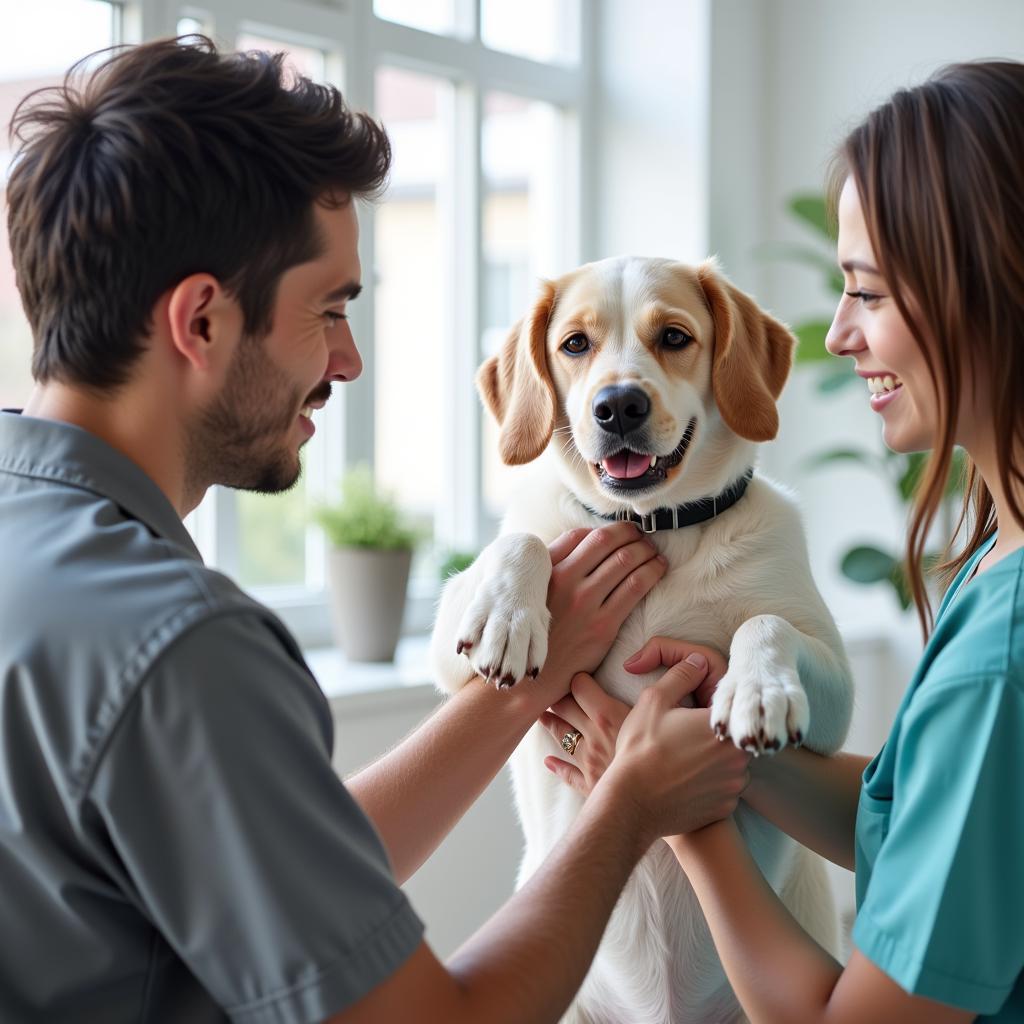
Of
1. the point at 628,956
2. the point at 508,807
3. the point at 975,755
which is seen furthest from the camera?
the point at 508,807

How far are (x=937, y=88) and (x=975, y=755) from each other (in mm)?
599

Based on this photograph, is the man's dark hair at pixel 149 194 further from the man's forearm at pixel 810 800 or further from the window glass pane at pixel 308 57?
the window glass pane at pixel 308 57

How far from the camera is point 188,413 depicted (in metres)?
1.04

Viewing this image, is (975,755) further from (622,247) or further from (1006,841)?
(622,247)

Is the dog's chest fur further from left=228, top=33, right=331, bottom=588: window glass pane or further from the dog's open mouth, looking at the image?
left=228, top=33, right=331, bottom=588: window glass pane

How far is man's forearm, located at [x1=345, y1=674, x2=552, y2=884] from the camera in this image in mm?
1354

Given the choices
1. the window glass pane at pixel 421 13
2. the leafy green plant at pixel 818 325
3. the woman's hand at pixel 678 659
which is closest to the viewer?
the woman's hand at pixel 678 659

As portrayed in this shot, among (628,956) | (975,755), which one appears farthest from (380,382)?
(975,755)

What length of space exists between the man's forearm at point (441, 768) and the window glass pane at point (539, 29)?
8.67ft

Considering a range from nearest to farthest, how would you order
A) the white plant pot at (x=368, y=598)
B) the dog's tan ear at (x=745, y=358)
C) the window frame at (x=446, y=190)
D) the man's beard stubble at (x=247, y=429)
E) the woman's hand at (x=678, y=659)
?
1. the man's beard stubble at (x=247, y=429)
2. the woman's hand at (x=678, y=659)
3. the dog's tan ear at (x=745, y=358)
4. the white plant pot at (x=368, y=598)
5. the window frame at (x=446, y=190)

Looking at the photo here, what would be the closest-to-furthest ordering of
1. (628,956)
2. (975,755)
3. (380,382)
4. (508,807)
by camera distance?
(975,755), (628,956), (508,807), (380,382)

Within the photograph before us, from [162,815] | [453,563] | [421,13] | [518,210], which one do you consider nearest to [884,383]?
[162,815]

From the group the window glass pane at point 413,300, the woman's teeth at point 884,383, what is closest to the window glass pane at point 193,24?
the window glass pane at point 413,300

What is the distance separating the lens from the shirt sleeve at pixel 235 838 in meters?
0.80
